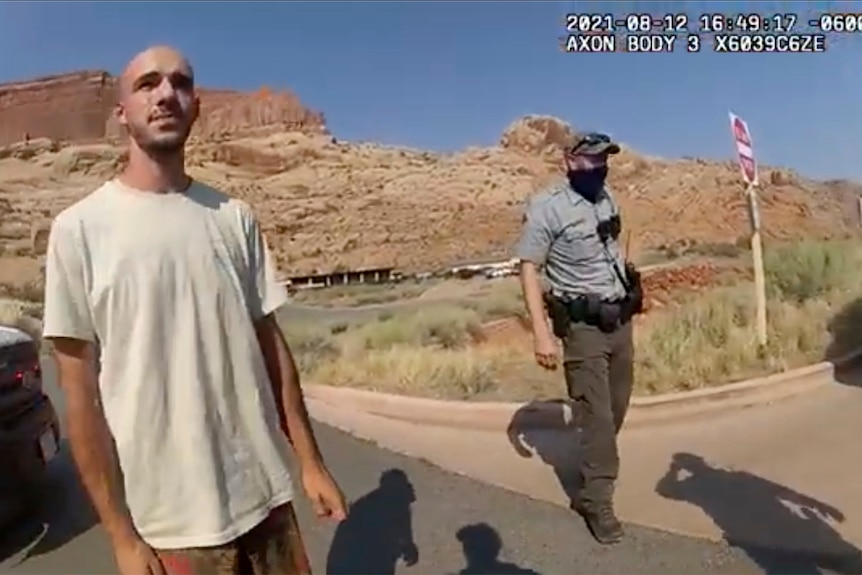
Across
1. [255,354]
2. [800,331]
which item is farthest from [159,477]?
[800,331]

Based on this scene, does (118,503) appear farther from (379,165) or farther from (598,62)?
(598,62)

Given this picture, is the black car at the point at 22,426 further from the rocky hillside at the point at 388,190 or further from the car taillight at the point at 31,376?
the rocky hillside at the point at 388,190

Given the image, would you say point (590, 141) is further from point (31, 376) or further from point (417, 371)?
point (31, 376)

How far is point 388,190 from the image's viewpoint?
3.98 metres

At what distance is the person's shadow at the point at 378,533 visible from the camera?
335 centimetres

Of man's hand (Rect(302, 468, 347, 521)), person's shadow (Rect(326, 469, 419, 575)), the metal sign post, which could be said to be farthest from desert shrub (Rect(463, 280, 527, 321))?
man's hand (Rect(302, 468, 347, 521))

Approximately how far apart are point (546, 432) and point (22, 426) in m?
1.88

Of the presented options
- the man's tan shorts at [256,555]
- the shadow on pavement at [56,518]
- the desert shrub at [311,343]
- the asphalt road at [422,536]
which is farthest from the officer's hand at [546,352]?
the man's tan shorts at [256,555]

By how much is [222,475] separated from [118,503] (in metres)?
0.15

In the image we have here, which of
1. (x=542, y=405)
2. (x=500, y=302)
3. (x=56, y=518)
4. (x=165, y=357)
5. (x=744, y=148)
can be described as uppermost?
(x=744, y=148)

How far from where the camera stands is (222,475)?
1585 millimetres

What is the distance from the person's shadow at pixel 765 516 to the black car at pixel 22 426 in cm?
208

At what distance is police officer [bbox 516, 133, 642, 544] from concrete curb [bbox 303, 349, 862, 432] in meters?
0.58

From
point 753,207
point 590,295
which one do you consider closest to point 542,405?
point 590,295
